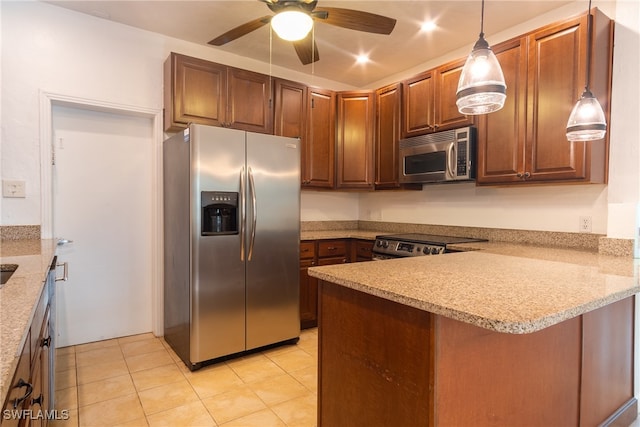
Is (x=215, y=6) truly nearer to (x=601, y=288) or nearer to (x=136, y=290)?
(x=136, y=290)

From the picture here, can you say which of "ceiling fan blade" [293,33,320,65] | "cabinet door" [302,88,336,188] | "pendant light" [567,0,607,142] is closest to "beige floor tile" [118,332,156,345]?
"cabinet door" [302,88,336,188]

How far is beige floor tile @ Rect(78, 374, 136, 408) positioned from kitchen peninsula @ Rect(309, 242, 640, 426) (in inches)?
56.2

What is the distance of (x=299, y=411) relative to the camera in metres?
2.08

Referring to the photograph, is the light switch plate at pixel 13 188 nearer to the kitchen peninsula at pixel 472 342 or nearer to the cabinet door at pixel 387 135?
the kitchen peninsula at pixel 472 342

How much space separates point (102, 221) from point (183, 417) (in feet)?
6.13

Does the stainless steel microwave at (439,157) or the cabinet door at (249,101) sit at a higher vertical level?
the cabinet door at (249,101)

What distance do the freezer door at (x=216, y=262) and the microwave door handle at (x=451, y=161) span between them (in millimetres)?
1667

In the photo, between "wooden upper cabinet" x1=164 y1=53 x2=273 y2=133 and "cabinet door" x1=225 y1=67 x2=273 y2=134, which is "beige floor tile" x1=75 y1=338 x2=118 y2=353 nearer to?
"wooden upper cabinet" x1=164 y1=53 x2=273 y2=133

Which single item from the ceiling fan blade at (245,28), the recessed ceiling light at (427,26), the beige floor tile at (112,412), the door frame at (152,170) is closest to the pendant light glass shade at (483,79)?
the ceiling fan blade at (245,28)

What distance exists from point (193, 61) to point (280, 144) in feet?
3.31

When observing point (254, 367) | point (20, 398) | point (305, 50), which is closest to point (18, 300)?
point (20, 398)

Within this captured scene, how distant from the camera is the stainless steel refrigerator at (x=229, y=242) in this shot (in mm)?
2557

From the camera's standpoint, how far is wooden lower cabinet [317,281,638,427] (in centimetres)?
112

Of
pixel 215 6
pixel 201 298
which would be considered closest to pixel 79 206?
pixel 201 298
